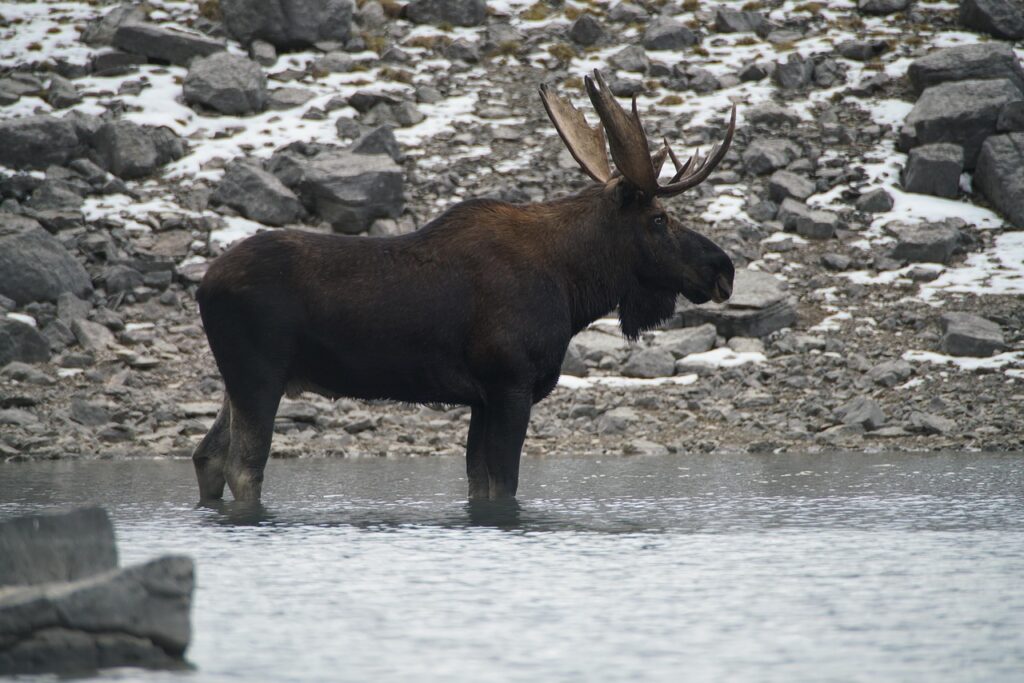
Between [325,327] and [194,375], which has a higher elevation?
[325,327]

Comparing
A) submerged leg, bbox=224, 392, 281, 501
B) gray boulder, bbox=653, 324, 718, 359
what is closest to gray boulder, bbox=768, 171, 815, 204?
gray boulder, bbox=653, 324, 718, 359

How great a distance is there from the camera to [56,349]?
15.9 m

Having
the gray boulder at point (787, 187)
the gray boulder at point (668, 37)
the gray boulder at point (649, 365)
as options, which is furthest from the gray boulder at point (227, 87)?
the gray boulder at point (649, 365)

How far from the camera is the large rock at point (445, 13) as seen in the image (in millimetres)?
28125

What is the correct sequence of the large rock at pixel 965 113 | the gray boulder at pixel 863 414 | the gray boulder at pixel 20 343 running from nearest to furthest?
the gray boulder at pixel 863 414
the gray boulder at pixel 20 343
the large rock at pixel 965 113

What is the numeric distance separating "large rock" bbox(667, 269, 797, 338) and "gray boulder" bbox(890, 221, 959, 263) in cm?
Answer: 324

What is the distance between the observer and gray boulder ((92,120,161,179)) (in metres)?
21.1

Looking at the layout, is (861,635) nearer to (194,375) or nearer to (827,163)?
(194,375)

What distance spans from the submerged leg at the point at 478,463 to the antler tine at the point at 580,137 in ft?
7.36

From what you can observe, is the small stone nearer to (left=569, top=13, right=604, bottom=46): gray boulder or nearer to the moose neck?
(left=569, top=13, right=604, bottom=46): gray boulder

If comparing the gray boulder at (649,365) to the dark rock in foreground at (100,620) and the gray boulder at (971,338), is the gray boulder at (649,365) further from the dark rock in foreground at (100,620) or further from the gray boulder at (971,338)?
the dark rock in foreground at (100,620)

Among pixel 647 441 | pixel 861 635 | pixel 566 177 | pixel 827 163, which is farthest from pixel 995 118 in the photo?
pixel 861 635

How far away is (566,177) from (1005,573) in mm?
16651

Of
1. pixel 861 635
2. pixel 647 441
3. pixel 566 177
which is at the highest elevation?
pixel 861 635
